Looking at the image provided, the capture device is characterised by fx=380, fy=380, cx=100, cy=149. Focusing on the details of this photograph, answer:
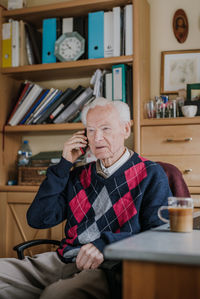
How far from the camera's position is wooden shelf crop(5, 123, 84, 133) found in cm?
274

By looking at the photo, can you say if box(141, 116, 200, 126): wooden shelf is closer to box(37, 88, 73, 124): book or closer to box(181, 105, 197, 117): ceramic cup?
box(181, 105, 197, 117): ceramic cup

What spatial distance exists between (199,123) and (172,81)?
0.55 meters

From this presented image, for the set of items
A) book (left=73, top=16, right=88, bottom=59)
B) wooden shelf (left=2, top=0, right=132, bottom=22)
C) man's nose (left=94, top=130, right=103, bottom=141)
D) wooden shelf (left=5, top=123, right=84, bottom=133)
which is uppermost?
wooden shelf (left=2, top=0, right=132, bottom=22)

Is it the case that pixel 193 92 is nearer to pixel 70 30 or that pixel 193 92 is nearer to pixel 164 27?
pixel 164 27

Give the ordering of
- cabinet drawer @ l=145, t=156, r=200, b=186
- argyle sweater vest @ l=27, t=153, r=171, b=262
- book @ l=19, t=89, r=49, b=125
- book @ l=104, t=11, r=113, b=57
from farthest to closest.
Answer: book @ l=19, t=89, r=49, b=125 → book @ l=104, t=11, r=113, b=57 → cabinet drawer @ l=145, t=156, r=200, b=186 → argyle sweater vest @ l=27, t=153, r=171, b=262

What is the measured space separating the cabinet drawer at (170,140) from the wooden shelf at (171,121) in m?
0.03

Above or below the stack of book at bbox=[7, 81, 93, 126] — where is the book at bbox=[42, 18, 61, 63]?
above

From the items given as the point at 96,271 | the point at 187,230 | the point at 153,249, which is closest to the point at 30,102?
the point at 96,271

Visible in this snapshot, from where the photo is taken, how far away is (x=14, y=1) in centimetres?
297

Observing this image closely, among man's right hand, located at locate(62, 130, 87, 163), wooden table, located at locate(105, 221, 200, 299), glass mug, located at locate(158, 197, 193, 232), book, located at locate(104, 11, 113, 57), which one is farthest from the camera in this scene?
book, located at locate(104, 11, 113, 57)

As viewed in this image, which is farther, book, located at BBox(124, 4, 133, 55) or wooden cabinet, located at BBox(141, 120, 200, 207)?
book, located at BBox(124, 4, 133, 55)

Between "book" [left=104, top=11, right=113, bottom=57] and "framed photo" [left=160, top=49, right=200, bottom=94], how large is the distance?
44 centimetres

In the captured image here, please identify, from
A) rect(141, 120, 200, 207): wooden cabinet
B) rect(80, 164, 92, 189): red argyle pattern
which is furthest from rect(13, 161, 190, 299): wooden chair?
rect(141, 120, 200, 207): wooden cabinet

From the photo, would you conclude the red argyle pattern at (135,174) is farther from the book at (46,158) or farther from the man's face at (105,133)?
the book at (46,158)
